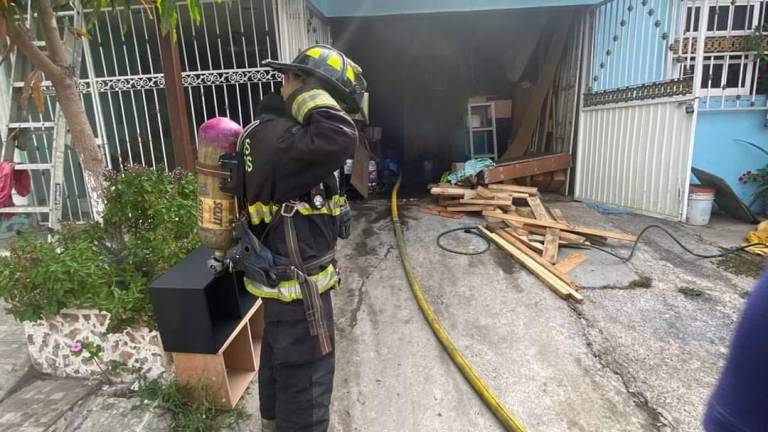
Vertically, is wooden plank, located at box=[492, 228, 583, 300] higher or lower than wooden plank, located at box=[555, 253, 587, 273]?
higher

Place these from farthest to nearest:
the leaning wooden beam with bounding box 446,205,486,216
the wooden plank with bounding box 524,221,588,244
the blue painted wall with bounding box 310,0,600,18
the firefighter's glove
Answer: the blue painted wall with bounding box 310,0,600,18 → the leaning wooden beam with bounding box 446,205,486,216 → the wooden plank with bounding box 524,221,588,244 → the firefighter's glove

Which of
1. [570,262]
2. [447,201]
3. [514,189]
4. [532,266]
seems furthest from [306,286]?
[514,189]

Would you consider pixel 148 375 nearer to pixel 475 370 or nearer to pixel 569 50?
pixel 475 370

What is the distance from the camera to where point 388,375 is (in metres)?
2.57

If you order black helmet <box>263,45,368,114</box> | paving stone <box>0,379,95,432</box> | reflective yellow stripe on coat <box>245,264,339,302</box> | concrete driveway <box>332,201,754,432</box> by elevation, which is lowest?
concrete driveway <box>332,201,754,432</box>

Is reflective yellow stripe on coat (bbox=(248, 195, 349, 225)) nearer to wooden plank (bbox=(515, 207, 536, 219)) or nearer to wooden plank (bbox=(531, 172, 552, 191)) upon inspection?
wooden plank (bbox=(515, 207, 536, 219))

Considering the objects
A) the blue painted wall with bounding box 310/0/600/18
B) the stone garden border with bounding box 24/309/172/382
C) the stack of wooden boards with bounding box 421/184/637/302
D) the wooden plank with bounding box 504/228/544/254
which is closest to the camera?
the stone garden border with bounding box 24/309/172/382

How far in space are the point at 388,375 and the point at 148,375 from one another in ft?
4.47

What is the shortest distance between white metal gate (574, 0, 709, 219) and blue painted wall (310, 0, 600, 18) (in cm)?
78

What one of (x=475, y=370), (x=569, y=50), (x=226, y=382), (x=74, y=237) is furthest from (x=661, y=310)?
(x=569, y=50)

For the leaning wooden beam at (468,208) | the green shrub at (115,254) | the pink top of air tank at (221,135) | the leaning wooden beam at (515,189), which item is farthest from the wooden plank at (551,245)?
the pink top of air tank at (221,135)

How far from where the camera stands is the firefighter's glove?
5.04 feet

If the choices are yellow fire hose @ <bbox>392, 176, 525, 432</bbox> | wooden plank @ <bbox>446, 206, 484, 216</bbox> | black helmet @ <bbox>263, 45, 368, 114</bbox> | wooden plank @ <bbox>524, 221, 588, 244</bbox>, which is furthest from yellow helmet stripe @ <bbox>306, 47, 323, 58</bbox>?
wooden plank @ <bbox>446, 206, 484, 216</bbox>

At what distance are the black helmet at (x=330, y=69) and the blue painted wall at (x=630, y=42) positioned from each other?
5.10 meters
